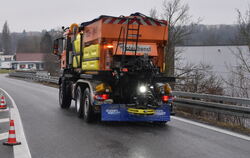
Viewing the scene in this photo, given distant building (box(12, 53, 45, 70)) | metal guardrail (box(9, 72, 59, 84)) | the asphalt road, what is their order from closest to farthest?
the asphalt road
metal guardrail (box(9, 72, 59, 84))
distant building (box(12, 53, 45, 70))

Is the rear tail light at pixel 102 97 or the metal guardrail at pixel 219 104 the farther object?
the rear tail light at pixel 102 97

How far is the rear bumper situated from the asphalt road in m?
0.24

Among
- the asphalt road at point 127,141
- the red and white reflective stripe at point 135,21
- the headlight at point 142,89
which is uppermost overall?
the red and white reflective stripe at point 135,21

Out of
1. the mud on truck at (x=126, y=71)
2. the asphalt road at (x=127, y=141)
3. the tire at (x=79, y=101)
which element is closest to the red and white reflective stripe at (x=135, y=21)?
the mud on truck at (x=126, y=71)

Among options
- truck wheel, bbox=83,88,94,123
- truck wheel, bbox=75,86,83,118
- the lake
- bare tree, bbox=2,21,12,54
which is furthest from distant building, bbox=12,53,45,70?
truck wheel, bbox=83,88,94,123

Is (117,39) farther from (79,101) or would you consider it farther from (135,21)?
(79,101)

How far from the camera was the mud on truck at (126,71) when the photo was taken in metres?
8.59

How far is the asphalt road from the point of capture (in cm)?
596

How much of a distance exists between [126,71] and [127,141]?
215 centimetres

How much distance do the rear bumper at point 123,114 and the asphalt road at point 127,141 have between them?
0.24m

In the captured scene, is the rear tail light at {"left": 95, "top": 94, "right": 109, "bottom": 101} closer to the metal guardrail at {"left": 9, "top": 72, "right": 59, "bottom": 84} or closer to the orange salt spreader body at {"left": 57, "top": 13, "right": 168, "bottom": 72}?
the orange salt spreader body at {"left": 57, "top": 13, "right": 168, "bottom": 72}

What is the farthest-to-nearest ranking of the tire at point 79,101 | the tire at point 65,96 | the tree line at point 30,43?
the tree line at point 30,43 → the tire at point 65,96 → the tire at point 79,101

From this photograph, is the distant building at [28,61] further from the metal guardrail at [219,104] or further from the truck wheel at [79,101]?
the metal guardrail at [219,104]

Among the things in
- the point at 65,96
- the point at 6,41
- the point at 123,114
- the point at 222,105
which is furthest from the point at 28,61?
the point at 222,105
